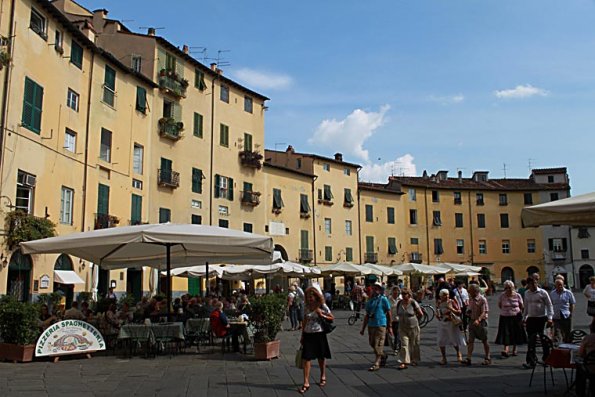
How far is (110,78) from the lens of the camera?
26344 mm

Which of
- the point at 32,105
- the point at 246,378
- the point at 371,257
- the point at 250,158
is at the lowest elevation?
the point at 246,378

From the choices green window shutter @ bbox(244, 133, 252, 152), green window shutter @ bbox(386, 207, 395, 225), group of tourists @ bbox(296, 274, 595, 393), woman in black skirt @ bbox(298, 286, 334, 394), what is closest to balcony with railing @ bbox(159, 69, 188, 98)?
green window shutter @ bbox(244, 133, 252, 152)

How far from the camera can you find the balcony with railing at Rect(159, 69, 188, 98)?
31.1 m

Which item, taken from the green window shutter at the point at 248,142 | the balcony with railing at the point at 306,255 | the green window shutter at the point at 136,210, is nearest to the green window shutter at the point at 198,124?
the green window shutter at the point at 248,142

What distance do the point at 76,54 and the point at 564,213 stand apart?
69.0 ft

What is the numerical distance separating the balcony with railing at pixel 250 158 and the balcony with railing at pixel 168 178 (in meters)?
6.63

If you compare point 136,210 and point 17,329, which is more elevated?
point 136,210

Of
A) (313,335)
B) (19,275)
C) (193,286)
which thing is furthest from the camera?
(193,286)

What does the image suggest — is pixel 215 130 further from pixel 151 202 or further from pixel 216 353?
pixel 216 353

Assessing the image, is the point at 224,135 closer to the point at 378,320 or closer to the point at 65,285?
the point at 65,285

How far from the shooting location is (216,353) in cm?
1297

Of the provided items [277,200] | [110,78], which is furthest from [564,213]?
[277,200]

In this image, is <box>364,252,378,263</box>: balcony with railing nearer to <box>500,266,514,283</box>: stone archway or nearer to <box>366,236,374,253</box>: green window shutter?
<box>366,236,374,253</box>: green window shutter

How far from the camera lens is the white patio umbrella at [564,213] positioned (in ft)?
23.8
